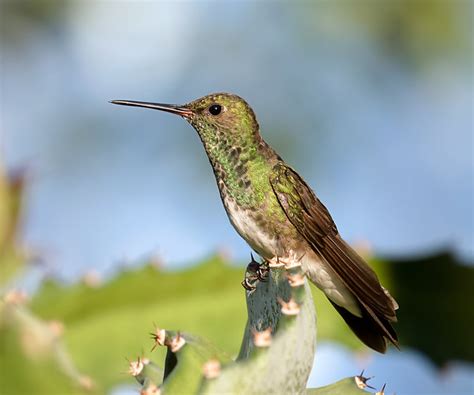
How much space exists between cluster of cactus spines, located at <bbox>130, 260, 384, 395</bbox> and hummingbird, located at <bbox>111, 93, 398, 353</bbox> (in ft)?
3.45

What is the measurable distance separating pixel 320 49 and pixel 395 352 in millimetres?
4722

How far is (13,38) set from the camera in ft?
29.7

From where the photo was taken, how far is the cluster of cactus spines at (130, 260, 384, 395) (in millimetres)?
1897

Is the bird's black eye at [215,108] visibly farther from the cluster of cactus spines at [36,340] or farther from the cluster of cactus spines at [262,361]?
the cluster of cactus spines at [36,340]

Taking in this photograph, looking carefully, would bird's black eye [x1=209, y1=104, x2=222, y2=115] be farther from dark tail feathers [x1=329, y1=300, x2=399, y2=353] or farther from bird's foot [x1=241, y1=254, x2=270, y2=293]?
dark tail feathers [x1=329, y1=300, x2=399, y2=353]

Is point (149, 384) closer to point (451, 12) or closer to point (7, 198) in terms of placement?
point (7, 198)

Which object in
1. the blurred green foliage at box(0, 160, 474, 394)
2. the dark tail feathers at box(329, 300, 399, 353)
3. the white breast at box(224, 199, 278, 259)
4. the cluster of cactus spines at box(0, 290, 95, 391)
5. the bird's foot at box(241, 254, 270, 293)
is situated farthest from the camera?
the blurred green foliage at box(0, 160, 474, 394)

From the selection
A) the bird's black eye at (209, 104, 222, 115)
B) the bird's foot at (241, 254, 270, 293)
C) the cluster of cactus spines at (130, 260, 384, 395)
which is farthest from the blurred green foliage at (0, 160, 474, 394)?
the cluster of cactus spines at (130, 260, 384, 395)

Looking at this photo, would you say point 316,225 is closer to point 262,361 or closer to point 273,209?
point 273,209

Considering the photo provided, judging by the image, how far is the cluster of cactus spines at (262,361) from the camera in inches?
74.7

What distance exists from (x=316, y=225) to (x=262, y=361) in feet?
4.98

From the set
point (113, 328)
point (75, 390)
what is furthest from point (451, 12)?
point (75, 390)

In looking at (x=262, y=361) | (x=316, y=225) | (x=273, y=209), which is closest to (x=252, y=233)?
A: (x=273, y=209)

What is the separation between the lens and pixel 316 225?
3.41 metres
